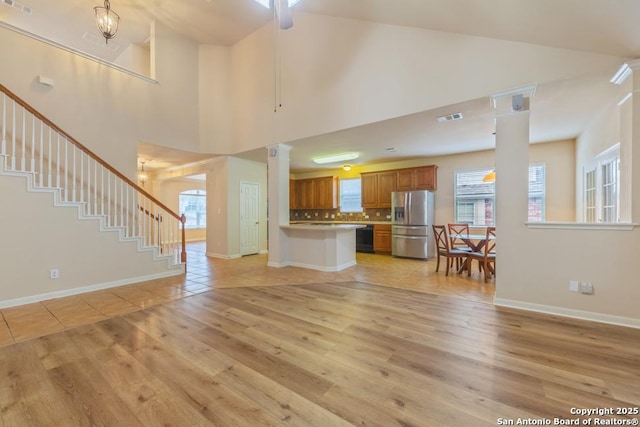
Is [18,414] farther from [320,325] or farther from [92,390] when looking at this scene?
[320,325]

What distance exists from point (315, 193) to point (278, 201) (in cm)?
336

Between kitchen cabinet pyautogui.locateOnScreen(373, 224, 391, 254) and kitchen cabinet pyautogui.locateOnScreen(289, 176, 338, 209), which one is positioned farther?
kitchen cabinet pyautogui.locateOnScreen(289, 176, 338, 209)

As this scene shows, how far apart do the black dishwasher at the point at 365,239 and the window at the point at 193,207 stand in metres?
6.75

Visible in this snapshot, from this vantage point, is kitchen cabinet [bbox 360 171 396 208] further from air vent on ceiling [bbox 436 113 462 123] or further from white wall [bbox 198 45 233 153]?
white wall [bbox 198 45 233 153]

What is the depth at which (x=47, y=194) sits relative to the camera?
362 centimetres

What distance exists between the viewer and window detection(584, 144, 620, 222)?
3633 millimetres

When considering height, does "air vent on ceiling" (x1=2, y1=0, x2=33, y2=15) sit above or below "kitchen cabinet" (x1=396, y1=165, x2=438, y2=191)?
above

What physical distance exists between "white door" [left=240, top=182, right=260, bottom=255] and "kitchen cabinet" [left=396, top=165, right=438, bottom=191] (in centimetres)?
406

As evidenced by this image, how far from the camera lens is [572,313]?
2.93 m

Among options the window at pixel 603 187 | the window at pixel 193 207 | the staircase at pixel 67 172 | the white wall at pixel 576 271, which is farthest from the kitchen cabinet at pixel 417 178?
the window at pixel 193 207

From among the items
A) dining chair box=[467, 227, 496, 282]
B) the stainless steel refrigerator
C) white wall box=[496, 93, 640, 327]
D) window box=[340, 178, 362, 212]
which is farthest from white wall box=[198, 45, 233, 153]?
white wall box=[496, 93, 640, 327]

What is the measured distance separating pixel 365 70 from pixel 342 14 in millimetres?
1010

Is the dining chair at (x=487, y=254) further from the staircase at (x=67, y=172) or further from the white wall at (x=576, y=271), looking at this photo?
the staircase at (x=67, y=172)

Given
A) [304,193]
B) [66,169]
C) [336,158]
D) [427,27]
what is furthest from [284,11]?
[304,193]
